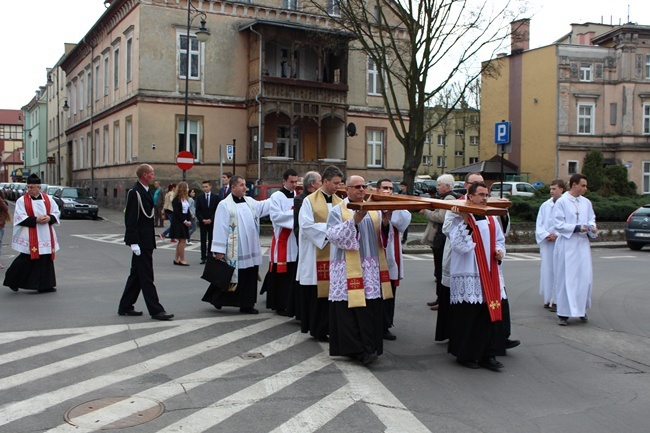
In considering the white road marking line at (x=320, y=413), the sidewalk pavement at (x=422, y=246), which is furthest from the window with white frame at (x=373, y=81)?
the white road marking line at (x=320, y=413)

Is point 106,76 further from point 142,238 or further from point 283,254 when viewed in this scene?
point 283,254

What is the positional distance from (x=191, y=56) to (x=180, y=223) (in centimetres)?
1993

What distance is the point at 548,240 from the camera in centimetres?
1052

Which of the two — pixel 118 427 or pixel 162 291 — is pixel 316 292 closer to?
pixel 118 427

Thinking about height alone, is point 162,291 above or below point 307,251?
below

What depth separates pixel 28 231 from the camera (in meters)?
11.0

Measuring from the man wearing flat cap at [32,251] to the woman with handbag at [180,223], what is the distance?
13.8ft

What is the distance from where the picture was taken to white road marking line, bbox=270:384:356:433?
4945mm

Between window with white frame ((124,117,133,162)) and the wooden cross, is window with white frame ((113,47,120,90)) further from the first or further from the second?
the wooden cross

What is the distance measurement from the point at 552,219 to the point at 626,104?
40.9m

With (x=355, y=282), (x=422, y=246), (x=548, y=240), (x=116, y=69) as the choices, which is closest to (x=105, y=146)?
(x=116, y=69)

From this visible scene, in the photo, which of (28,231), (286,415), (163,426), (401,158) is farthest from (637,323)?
(401,158)

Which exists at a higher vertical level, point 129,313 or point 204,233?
point 204,233

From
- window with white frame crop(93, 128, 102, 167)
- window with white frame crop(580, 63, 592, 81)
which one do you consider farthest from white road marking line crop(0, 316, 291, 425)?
window with white frame crop(580, 63, 592, 81)
